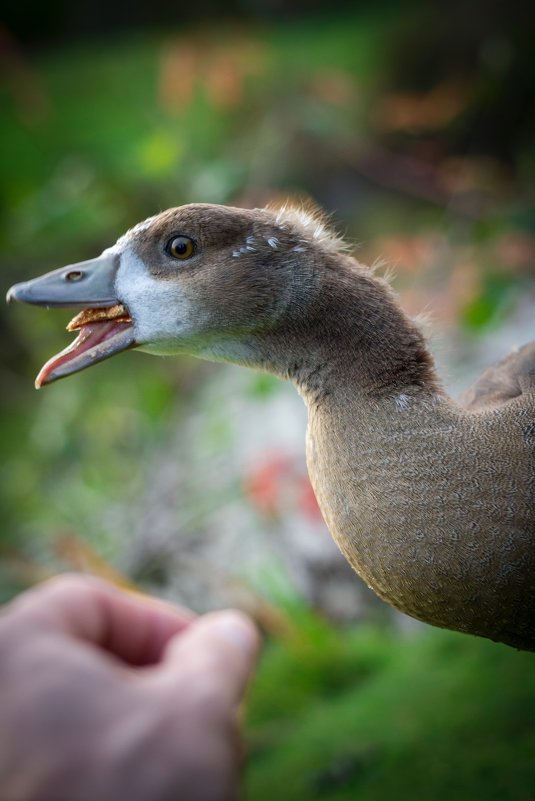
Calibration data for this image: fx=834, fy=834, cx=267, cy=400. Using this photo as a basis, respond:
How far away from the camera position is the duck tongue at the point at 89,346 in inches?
26.4

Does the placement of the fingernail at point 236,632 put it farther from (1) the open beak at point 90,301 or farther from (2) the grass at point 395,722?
(2) the grass at point 395,722

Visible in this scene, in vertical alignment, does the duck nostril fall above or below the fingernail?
above

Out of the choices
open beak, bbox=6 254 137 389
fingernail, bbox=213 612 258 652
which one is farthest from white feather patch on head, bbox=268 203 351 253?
fingernail, bbox=213 612 258 652

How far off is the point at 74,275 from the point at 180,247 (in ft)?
0.30

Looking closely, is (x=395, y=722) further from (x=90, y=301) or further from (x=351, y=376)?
(x=90, y=301)

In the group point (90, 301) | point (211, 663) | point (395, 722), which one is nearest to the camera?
point (211, 663)

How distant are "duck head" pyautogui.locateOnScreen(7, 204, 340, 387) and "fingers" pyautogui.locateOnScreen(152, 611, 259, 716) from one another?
24 cm

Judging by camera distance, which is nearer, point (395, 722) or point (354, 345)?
point (354, 345)

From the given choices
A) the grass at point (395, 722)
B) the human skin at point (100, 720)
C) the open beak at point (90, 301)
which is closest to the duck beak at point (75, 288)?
the open beak at point (90, 301)

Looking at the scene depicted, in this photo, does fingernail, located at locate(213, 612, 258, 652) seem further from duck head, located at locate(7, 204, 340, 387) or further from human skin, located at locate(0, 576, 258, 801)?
duck head, located at locate(7, 204, 340, 387)

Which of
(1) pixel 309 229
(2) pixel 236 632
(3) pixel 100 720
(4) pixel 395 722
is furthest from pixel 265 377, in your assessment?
(3) pixel 100 720

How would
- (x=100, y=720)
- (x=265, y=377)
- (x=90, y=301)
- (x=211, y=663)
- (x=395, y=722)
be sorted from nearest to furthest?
(x=100, y=720), (x=211, y=663), (x=90, y=301), (x=395, y=722), (x=265, y=377)

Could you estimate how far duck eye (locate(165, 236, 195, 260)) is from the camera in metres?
0.70

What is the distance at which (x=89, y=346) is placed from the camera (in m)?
0.70
